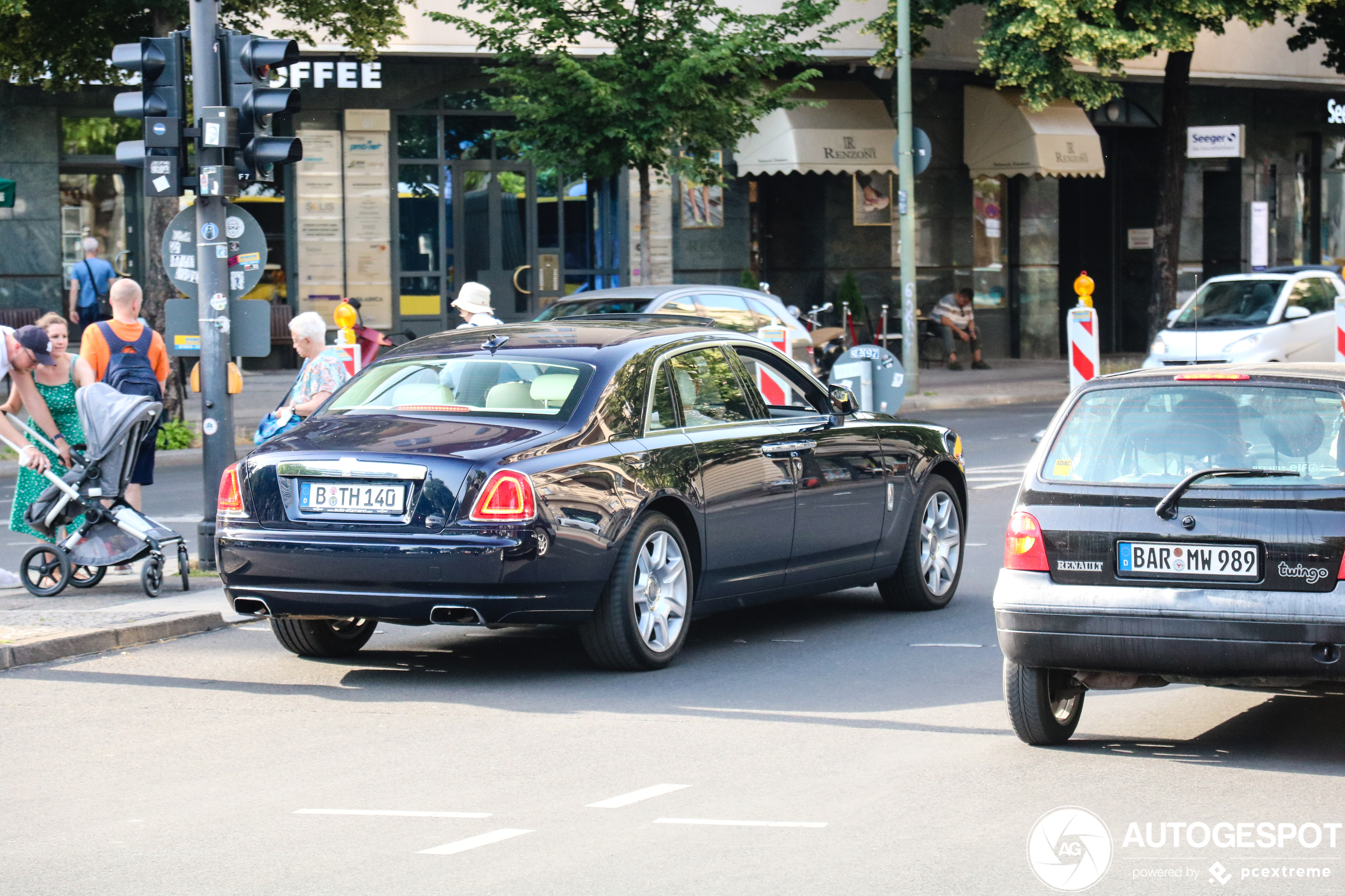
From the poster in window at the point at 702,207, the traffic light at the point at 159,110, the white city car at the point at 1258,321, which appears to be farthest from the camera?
the poster in window at the point at 702,207

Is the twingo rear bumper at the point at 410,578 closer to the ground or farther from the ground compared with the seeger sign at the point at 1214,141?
closer to the ground

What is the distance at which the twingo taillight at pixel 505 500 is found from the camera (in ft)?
24.9

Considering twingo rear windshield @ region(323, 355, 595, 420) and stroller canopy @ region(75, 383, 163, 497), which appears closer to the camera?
twingo rear windshield @ region(323, 355, 595, 420)

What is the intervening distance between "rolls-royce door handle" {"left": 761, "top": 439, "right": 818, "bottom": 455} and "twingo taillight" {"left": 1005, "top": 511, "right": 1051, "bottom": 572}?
2388 millimetres

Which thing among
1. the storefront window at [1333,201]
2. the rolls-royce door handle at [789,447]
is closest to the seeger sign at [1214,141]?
the storefront window at [1333,201]

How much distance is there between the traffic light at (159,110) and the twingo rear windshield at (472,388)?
287cm

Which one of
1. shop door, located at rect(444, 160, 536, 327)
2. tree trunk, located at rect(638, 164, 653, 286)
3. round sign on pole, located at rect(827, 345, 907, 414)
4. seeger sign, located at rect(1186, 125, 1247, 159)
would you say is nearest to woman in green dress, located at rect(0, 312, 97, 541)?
round sign on pole, located at rect(827, 345, 907, 414)

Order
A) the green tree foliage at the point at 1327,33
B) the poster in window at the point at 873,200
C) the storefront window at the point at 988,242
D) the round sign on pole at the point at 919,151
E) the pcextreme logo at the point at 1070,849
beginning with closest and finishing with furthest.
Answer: the pcextreme logo at the point at 1070,849 < the round sign on pole at the point at 919,151 < the poster in window at the point at 873,200 < the green tree foliage at the point at 1327,33 < the storefront window at the point at 988,242

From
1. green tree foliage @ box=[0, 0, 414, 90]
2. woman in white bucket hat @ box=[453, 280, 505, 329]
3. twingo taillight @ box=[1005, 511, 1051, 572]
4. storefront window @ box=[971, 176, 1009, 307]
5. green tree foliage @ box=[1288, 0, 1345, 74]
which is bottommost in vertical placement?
twingo taillight @ box=[1005, 511, 1051, 572]

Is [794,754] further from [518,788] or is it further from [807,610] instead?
[807,610]

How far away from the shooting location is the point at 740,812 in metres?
5.82

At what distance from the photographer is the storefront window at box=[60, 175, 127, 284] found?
2691 cm

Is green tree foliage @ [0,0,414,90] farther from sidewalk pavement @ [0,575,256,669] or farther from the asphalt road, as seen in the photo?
the asphalt road

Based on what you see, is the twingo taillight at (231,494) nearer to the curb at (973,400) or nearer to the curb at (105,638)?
the curb at (105,638)
